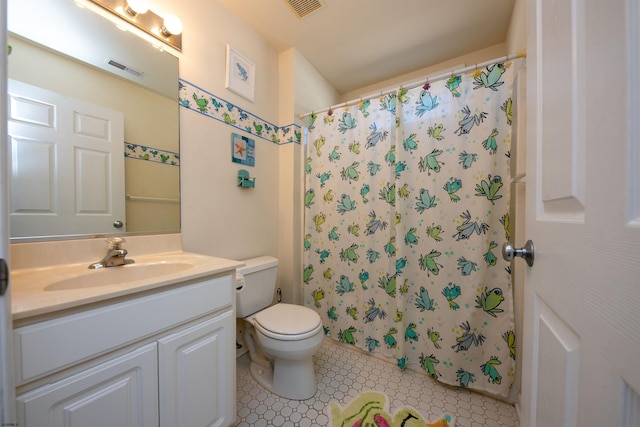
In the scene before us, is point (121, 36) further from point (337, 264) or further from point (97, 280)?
point (337, 264)

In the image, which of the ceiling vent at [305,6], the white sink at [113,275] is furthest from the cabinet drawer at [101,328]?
the ceiling vent at [305,6]

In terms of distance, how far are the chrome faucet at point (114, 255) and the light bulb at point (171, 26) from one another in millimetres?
1067

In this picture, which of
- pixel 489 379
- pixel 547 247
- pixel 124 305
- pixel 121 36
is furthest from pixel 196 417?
pixel 121 36

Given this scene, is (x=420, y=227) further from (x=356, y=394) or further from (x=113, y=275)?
(x=113, y=275)

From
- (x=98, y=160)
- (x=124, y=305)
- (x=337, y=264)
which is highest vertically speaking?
(x=98, y=160)

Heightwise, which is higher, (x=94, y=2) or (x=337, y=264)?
(x=94, y=2)

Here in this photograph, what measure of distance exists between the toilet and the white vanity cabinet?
27 centimetres

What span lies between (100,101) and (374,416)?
1931 mm

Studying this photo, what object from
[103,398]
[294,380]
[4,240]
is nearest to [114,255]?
[103,398]

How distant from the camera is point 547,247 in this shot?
0.45m

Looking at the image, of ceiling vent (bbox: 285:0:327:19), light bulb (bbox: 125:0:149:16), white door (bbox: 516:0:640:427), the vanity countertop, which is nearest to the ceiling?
ceiling vent (bbox: 285:0:327:19)

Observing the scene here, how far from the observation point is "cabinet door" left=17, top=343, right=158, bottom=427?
21.0 inches

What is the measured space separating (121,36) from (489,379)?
8.37ft

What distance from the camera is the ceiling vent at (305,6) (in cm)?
135
